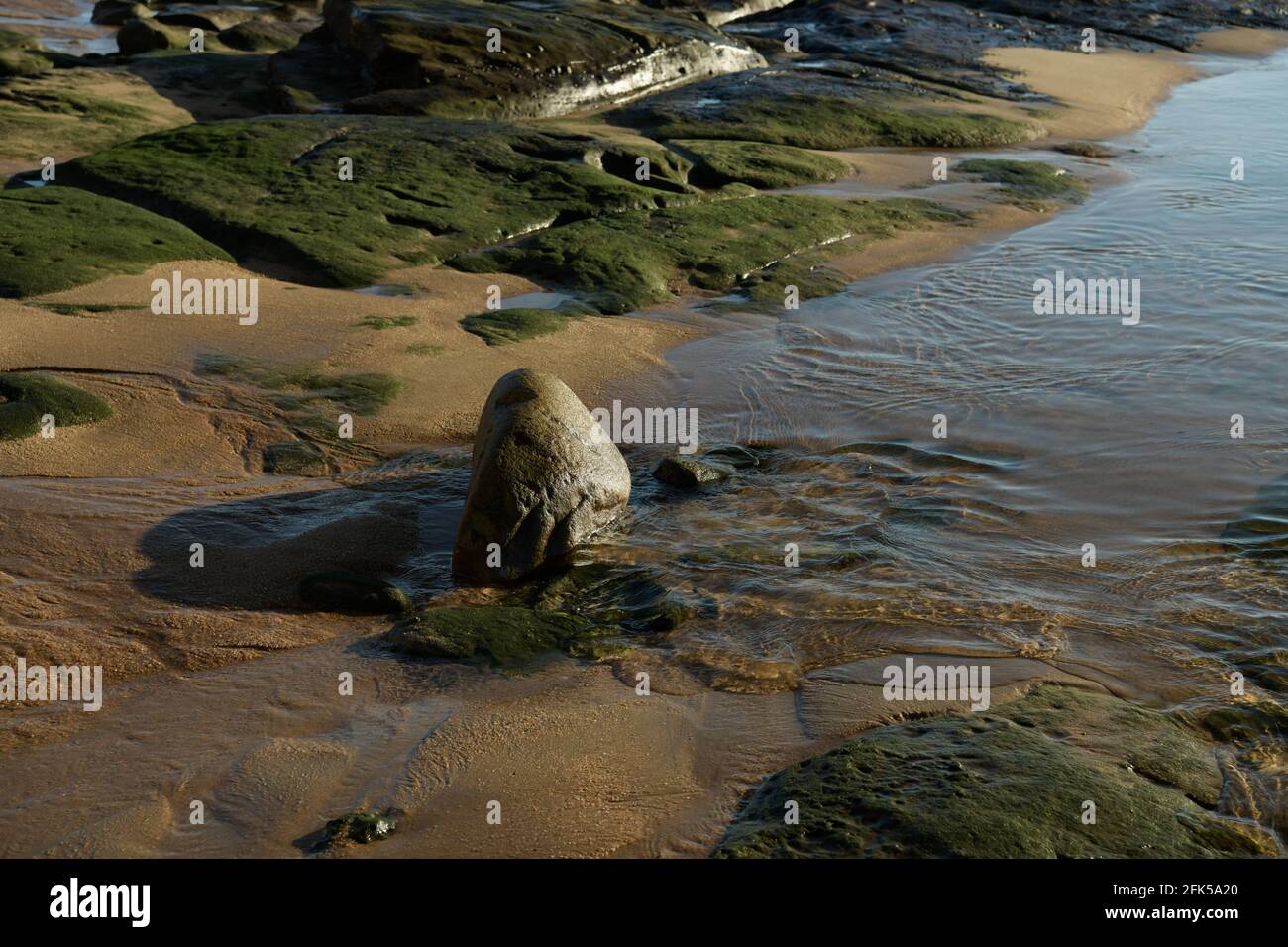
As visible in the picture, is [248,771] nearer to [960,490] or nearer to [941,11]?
[960,490]

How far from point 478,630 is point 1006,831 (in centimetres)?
257

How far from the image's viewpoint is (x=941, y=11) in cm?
2377

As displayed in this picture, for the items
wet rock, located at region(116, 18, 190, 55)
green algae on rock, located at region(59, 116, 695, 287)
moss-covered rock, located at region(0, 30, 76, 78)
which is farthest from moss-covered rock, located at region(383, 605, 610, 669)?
wet rock, located at region(116, 18, 190, 55)

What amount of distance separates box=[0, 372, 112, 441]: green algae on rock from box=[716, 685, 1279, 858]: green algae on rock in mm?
5001

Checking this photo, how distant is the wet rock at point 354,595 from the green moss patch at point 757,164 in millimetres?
8805

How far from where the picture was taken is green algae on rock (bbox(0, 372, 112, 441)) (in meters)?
7.56

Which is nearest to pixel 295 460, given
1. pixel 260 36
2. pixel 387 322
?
pixel 387 322

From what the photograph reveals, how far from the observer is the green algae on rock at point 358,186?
11.1 m

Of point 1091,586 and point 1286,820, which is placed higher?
point 1091,586

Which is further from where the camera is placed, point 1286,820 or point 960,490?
point 960,490

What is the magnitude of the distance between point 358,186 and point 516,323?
10.1 ft

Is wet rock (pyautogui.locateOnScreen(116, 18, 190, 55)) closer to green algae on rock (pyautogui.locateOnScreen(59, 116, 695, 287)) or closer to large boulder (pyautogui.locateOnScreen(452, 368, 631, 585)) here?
green algae on rock (pyautogui.locateOnScreen(59, 116, 695, 287))

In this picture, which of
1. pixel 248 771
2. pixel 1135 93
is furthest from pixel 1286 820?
pixel 1135 93

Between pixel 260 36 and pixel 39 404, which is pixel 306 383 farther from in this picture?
pixel 260 36
